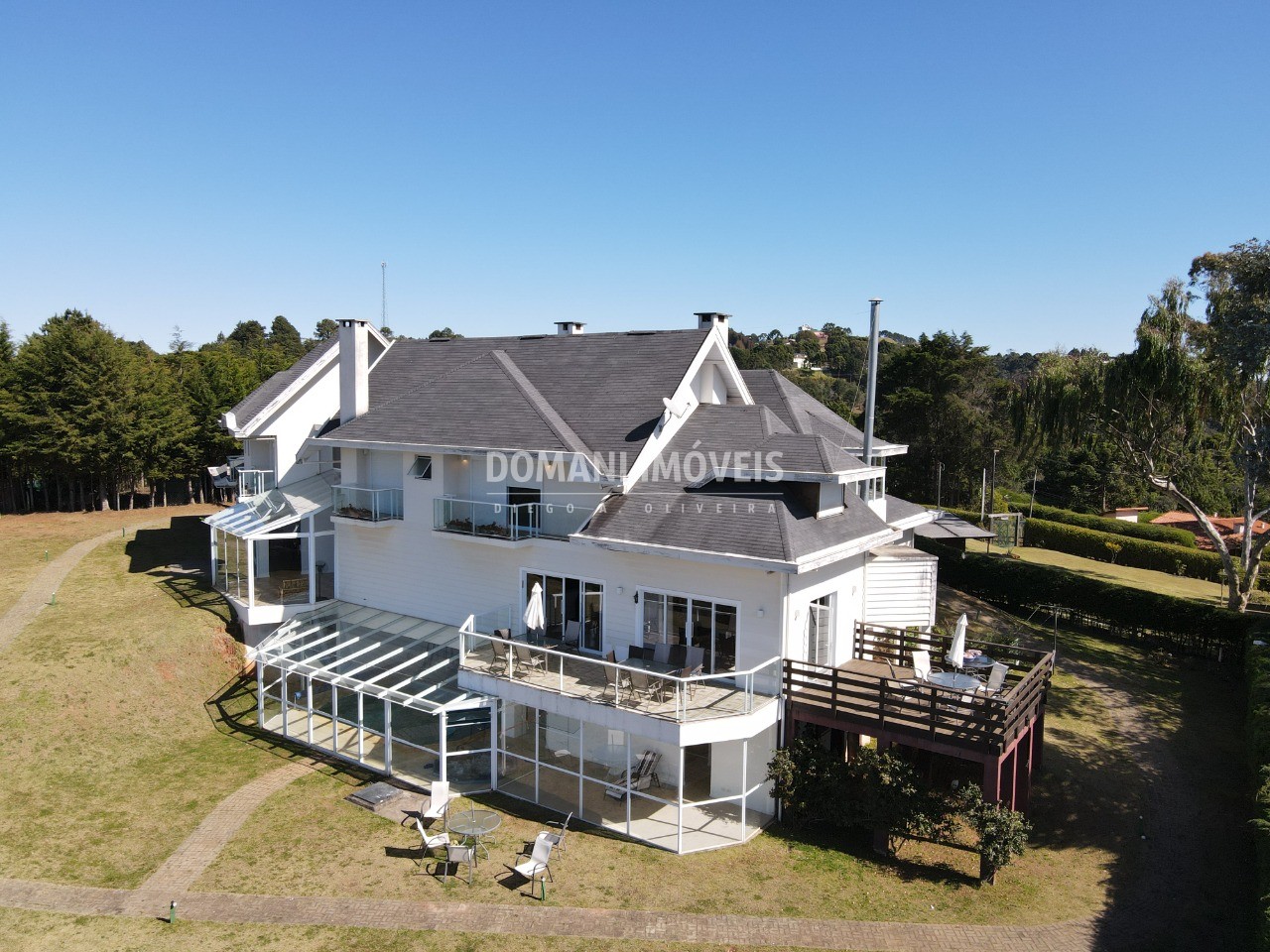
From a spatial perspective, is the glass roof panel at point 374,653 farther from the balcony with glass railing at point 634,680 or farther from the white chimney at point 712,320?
the white chimney at point 712,320

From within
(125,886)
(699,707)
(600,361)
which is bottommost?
(125,886)

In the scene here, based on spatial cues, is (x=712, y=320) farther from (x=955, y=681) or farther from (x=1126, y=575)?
(x=1126, y=575)

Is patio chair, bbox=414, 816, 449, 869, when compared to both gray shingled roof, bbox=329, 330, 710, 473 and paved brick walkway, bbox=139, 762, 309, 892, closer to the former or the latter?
paved brick walkway, bbox=139, 762, 309, 892

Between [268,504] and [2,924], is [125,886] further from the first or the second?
[268,504]

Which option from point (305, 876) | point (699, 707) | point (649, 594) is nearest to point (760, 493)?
point (649, 594)

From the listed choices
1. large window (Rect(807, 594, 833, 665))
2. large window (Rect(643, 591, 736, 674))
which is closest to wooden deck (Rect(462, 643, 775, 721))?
large window (Rect(643, 591, 736, 674))

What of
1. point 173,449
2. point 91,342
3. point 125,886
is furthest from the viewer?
point 173,449

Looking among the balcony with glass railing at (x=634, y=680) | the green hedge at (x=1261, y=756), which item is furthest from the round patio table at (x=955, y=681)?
the green hedge at (x=1261, y=756)

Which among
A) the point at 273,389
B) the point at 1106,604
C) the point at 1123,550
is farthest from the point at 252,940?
the point at 1123,550
